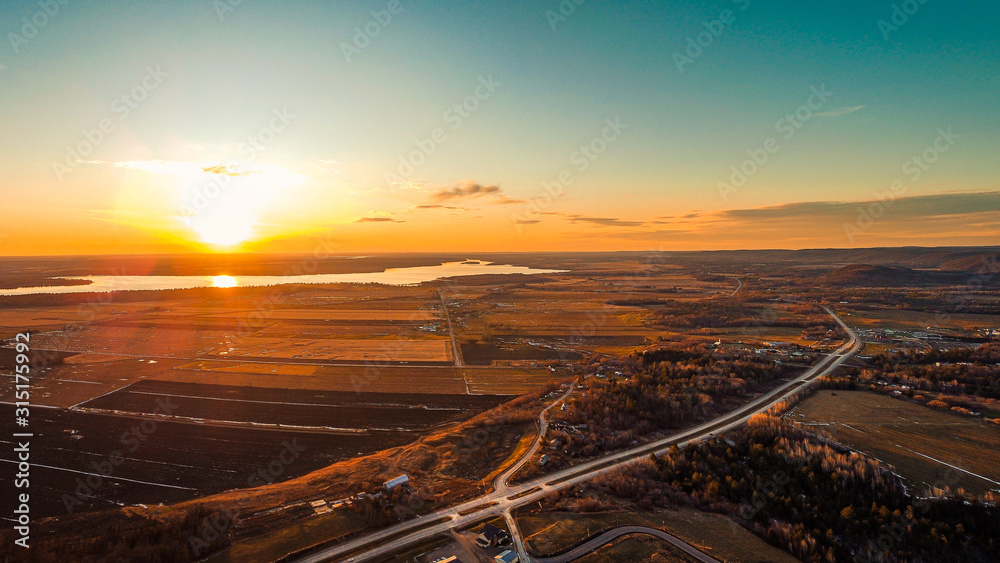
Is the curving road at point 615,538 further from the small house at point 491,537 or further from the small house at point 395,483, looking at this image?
the small house at point 395,483

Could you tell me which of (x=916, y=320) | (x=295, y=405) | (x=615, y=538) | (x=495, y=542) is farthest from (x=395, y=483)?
(x=916, y=320)

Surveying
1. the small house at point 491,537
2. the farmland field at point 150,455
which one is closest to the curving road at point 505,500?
the small house at point 491,537

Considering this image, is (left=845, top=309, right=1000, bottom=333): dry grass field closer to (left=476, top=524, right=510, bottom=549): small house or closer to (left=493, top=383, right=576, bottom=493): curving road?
(left=493, top=383, right=576, bottom=493): curving road

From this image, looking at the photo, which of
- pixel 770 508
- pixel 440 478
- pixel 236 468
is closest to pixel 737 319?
pixel 770 508

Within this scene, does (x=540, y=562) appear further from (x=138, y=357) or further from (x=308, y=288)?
(x=308, y=288)

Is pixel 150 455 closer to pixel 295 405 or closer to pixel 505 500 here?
pixel 295 405

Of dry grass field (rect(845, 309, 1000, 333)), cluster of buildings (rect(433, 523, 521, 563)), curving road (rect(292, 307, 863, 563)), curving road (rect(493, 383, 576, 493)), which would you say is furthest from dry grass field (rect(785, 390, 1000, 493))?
dry grass field (rect(845, 309, 1000, 333))
